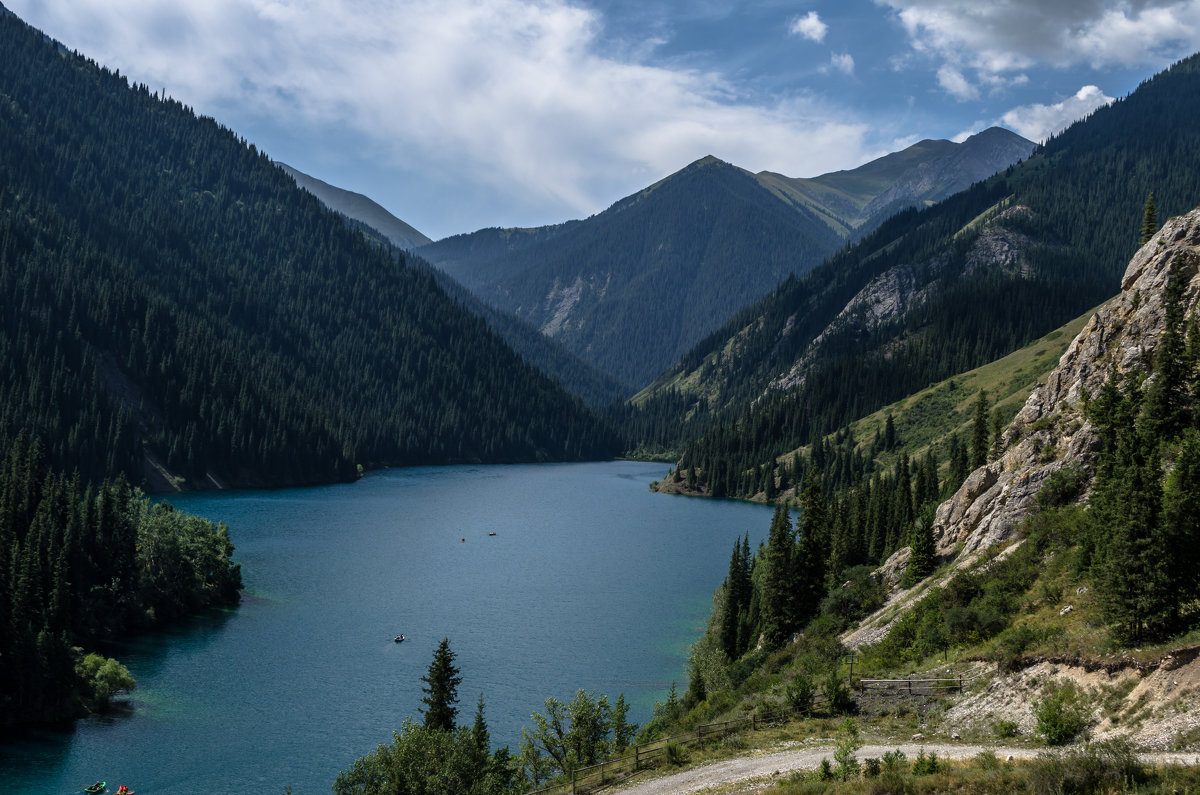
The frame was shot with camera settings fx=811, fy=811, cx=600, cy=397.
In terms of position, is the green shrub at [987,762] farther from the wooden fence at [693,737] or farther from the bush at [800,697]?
the bush at [800,697]

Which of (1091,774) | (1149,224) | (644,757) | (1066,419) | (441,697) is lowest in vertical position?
(441,697)

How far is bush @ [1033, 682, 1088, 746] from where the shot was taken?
90.5 feet

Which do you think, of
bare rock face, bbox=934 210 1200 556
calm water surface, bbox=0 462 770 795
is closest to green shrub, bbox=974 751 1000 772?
bare rock face, bbox=934 210 1200 556

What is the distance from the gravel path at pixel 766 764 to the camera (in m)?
28.5

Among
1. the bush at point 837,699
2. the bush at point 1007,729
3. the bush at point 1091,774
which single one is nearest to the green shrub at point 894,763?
the bush at point 1091,774

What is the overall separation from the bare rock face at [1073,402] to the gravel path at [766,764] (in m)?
26.1

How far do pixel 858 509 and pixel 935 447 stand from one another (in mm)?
81270

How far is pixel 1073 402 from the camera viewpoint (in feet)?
182

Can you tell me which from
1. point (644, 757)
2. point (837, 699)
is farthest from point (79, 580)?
point (837, 699)

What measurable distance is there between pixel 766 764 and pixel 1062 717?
34.6 feet

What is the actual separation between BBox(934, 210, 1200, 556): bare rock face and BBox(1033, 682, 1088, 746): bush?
78.8ft

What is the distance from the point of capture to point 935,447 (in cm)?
17225

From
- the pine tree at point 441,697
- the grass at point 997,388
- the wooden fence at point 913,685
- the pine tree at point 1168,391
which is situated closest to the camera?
the wooden fence at point 913,685

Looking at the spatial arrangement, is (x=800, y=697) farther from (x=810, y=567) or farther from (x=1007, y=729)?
(x=810, y=567)
